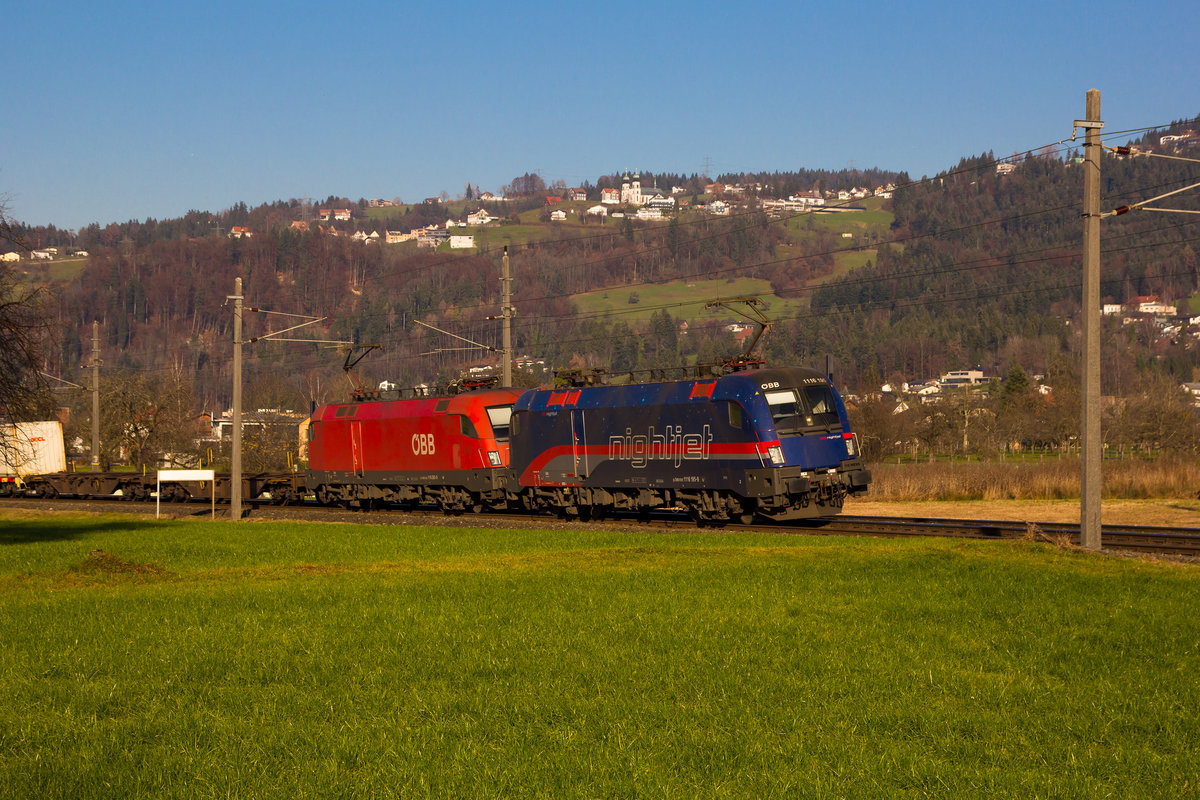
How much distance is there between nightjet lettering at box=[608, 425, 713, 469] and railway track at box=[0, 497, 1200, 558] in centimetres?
192

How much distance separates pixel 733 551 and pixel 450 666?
11603mm

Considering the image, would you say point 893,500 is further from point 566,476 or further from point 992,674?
point 992,674

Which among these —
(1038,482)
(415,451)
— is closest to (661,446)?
(415,451)

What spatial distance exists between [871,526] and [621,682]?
1780 cm

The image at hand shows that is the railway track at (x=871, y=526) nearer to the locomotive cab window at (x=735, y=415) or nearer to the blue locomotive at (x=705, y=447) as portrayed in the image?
the blue locomotive at (x=705, y=447)

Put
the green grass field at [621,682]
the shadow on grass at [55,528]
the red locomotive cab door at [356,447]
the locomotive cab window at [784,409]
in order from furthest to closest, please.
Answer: the red locomotive cab door at [356,447] → the shadow on grass at [55,528] → the locomotive cab window at [784,409] → the green grass field at [621,682]

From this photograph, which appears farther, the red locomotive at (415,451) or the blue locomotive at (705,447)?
the red locomotive at (415,451)

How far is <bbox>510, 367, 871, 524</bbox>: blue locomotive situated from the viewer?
26.5 metres

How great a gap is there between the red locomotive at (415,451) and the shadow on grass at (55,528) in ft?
24.3

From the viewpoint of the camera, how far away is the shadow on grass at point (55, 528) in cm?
3067

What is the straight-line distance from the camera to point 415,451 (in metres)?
38.0

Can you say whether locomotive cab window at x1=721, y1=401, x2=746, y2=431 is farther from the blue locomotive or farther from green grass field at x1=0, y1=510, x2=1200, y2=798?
green grass field at x1=0, y1=510, x2=1200, y2=798

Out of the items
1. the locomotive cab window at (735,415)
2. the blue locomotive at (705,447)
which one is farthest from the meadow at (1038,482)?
the locomotive cab window at (735,415)

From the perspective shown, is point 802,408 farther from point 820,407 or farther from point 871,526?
point 871,526
